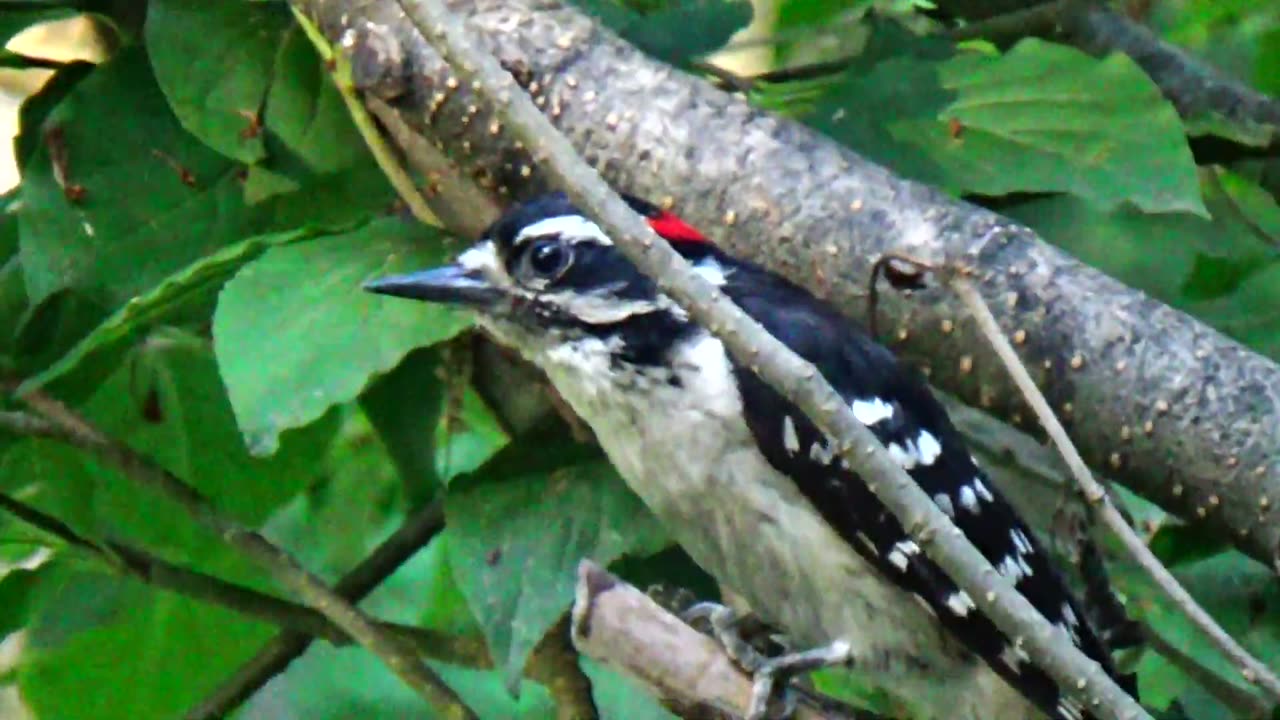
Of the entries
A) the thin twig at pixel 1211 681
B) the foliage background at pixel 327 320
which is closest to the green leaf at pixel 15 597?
the foliage background at pixel 327 320

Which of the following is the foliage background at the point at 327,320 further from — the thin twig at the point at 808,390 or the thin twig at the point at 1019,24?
the thin twig at the point at 808,390

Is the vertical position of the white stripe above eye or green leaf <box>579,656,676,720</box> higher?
the white stripe above eye

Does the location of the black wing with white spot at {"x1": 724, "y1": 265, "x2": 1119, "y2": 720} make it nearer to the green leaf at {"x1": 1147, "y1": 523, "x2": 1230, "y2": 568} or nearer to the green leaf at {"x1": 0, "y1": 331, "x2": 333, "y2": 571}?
the green leaf at {"x1": 1147, "y1": 523, "x2": 1230, "y2": 568}

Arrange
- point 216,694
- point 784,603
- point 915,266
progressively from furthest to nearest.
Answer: point 216,694 < point 784,603 < point 915,266

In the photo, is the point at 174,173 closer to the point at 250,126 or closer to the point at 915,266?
the point at 250,126

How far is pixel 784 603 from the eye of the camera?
1978mm

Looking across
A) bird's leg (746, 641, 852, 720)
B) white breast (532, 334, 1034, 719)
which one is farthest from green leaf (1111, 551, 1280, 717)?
bird's leg (746, 641, 852, 720)

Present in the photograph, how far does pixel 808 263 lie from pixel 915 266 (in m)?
0.18

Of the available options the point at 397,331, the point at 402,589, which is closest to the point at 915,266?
the point at 397,331

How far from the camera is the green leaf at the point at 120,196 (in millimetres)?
2068

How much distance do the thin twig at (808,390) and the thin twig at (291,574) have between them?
3.11 ft

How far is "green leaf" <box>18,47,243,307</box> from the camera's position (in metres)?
2.07

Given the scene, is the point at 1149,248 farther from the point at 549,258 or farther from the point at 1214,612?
the point at 549,258

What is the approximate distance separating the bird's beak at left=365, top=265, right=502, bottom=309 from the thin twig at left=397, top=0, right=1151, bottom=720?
1.83 feet
